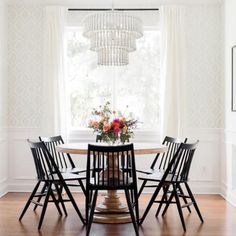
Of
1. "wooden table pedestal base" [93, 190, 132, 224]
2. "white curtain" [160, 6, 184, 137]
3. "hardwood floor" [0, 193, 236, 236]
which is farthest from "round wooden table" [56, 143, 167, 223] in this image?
"white curtain" [160, 6, 184, 137]

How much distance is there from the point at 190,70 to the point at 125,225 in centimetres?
283

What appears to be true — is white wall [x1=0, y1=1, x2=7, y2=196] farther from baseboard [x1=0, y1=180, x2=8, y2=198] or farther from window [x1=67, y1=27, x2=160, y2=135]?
window [x1=67, y1=27, x2=160, y2=135]

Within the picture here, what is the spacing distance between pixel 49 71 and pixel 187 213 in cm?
291

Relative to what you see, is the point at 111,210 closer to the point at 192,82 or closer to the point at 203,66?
the point at 192,82

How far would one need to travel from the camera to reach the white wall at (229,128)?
5410mm

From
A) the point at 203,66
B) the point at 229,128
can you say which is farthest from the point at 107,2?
the point at 229,128

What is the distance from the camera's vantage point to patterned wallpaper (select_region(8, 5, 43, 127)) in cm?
620

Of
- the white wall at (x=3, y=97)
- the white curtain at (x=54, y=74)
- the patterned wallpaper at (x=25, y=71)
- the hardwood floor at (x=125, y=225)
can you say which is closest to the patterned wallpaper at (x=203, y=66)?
the hardwood floor at (x=125, y=225)

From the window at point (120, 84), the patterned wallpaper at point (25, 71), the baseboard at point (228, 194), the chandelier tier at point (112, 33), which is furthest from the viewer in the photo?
the window at point (120, 84)

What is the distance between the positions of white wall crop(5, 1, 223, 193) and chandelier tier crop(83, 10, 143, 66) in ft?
5.94

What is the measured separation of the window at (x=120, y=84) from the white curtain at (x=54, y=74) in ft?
0.87

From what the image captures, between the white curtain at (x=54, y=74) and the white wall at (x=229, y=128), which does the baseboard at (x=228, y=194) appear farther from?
the white curtain at (x=54, y=74)

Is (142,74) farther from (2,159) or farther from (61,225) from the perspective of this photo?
(61,225)

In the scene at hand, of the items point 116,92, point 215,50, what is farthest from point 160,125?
point 215,50
